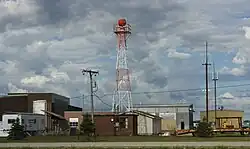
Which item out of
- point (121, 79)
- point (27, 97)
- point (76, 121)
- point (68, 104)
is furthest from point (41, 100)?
point (121, 79)

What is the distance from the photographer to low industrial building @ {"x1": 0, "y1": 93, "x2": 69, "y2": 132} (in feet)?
389

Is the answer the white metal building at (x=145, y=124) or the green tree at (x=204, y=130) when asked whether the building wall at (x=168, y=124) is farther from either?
the green tree at (x=204, y=130)

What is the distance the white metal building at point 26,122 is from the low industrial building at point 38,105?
12.9 feet

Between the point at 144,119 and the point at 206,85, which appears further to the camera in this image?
the point at 144,119

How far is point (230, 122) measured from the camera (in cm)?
10388

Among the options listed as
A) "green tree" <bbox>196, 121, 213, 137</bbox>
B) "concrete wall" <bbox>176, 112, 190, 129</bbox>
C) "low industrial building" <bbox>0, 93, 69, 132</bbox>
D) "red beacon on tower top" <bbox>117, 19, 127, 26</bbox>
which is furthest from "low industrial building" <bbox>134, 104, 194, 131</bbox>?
"green tree" <bbox>196, 121, 213, 137</bbox>

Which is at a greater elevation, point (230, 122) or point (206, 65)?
point (206, 65)

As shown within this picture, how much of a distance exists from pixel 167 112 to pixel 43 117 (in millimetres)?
54322

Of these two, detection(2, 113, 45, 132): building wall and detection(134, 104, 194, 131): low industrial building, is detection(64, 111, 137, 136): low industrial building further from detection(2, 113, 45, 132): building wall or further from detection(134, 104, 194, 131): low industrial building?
detection(134, 104, 194, 131): low industrial building

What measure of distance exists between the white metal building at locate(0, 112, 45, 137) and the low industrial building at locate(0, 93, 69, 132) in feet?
12.9

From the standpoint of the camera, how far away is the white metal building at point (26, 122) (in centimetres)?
9469

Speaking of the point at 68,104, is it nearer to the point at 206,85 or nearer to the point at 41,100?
the point at 41,100

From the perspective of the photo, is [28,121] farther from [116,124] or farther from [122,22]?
[122,22]

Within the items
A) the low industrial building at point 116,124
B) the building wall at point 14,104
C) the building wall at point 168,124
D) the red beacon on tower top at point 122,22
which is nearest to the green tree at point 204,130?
the low industrial building at point 116,124
